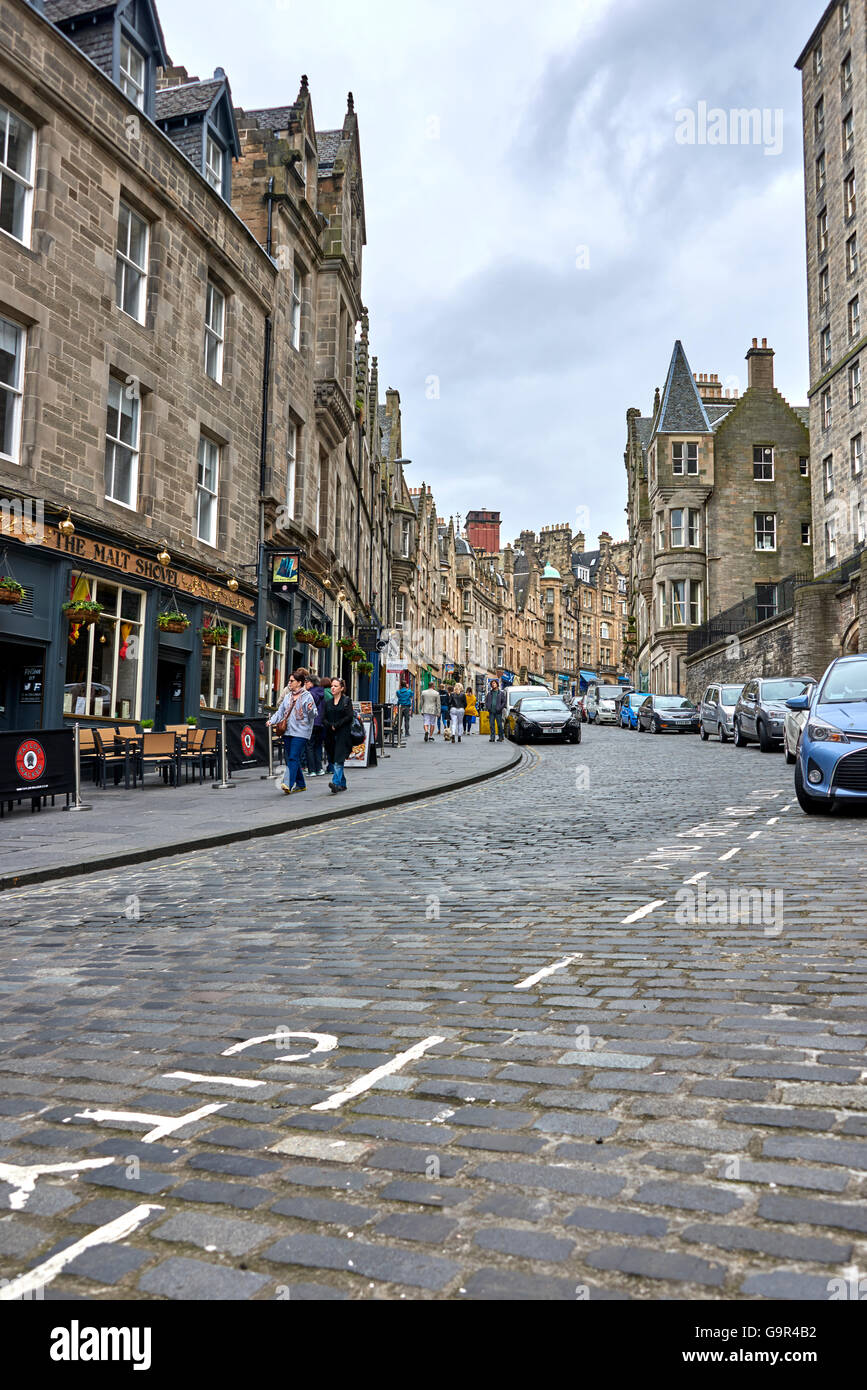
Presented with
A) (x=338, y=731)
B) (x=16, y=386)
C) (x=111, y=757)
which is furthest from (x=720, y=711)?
(x=16, y=386)

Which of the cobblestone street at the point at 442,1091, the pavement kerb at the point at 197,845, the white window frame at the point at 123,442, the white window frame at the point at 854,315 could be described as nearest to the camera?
the cobblestone street at the point at 442,1091

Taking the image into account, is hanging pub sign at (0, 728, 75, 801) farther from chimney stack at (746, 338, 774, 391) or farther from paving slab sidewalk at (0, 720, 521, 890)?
chimney stack at (746, 338, 774, 391)

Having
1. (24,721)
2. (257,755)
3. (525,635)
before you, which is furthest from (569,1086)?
(525,635)

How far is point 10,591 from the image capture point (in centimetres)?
1381

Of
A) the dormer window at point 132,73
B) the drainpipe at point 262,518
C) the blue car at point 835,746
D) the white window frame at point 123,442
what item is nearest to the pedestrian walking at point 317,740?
the drainpipe at point 262,518

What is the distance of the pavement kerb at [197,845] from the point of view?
28.6ft

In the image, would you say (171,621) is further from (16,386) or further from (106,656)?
(16,386)

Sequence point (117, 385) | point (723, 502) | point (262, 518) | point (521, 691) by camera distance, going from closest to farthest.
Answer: point (117, 385)
point (262, 518)
point (521, 691)
point (723, 502)

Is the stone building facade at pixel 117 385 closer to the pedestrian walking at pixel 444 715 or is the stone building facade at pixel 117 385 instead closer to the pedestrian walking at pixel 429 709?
the pedestrian walking at pixel 429 709

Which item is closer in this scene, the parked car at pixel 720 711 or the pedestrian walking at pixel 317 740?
the pedestrian walking at pixel 317 740

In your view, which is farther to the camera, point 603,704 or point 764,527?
point 764,527

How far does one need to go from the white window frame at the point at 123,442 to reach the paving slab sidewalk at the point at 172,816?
4.72m

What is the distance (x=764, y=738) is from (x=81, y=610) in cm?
1520

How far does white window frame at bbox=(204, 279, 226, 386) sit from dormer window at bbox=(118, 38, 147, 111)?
11.8 ft
